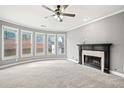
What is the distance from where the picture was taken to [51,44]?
974 cm

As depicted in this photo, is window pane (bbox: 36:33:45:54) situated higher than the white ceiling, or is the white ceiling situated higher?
the white ceiling

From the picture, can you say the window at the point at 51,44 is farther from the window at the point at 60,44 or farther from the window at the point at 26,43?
the window at the point at 26,43

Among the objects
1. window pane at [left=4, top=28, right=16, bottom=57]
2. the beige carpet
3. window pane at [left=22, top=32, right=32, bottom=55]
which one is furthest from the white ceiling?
the beige carpet

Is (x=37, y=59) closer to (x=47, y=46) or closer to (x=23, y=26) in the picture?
(x=47, y=46)

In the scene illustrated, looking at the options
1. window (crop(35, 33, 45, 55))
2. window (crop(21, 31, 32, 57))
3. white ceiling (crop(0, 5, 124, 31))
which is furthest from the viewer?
window (crop(35, 33, 45, 55))

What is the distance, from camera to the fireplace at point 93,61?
5756mm

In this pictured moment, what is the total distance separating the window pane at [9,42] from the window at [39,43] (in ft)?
6.86

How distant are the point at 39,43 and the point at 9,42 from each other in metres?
2.76

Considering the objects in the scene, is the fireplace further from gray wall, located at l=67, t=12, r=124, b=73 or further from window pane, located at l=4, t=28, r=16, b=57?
window pane, located at l=4, t=28, r=16, b=57

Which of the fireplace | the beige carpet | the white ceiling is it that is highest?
the white ceiling

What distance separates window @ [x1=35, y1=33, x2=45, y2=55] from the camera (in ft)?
28.8

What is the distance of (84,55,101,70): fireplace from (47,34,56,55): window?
3.63 meters

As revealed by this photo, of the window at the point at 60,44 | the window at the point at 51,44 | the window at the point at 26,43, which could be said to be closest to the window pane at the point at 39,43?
the window at the point at 51,44
